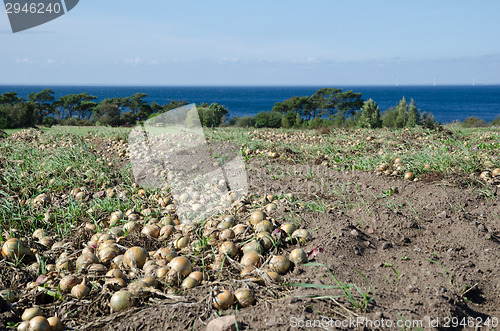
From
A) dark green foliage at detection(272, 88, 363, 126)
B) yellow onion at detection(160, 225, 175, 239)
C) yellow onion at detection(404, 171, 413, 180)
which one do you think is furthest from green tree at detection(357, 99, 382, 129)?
dark green foliage at detection(272, 88, 363, 126)

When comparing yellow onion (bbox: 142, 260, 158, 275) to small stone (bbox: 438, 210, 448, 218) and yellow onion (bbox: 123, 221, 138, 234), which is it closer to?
yellow onion (bbox: 123, 221, 138, 234)

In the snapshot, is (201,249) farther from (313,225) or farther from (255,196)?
(255,196)

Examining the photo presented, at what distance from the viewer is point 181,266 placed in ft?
6.56

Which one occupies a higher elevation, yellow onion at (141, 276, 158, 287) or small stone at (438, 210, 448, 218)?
small stone at (438, 210, 448, 218)

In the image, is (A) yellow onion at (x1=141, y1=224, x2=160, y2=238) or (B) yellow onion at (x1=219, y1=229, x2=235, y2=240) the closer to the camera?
(B) yellow onion at (x1=219, y1=229, x2=235, y2=240)

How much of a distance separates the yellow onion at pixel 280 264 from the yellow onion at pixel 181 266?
0.44 metres

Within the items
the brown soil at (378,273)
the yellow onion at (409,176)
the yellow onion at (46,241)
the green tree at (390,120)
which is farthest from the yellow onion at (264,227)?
the green tree at (390,120)

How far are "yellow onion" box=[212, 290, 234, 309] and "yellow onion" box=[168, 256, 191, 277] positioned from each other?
358 mm

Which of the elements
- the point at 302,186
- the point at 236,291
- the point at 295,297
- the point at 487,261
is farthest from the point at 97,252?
the point at 487,261

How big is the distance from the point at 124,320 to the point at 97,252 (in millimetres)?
845

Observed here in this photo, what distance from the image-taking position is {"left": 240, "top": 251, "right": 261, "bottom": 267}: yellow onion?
2.07m

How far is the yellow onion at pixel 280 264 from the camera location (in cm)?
198

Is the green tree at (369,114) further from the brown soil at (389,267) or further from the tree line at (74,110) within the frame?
the brown soil at (389,267)

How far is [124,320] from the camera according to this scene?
5.41 ft
